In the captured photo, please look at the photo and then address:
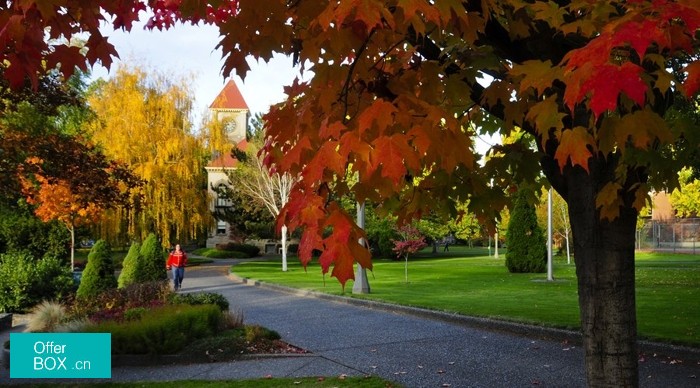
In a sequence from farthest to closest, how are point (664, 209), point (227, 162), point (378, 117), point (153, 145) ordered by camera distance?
point (227, 162) < point (664, 209) < point (153, 145) < point (378, 117)

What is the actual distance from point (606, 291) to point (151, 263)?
1573 centimetres

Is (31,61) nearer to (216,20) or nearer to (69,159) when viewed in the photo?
(216,20)

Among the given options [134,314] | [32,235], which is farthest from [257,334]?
[32,235]

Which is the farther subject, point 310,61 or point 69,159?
point 69,159

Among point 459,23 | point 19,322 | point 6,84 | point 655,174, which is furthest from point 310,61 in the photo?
point 19,322

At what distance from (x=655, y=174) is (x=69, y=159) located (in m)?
8.69

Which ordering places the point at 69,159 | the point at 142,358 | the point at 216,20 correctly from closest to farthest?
the point at 216,20 < the point at 142,358 < the point at 69,159

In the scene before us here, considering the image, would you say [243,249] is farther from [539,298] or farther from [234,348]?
[234,348]

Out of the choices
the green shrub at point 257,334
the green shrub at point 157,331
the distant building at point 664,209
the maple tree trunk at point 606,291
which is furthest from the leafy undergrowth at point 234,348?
the distant building at point 664,209

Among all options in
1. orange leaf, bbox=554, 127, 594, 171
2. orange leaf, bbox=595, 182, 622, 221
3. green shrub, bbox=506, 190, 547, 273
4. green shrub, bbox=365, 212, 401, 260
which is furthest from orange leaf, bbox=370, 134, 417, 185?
green shrub, bbox=365, 212, 401, 260

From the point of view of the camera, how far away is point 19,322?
12031mm

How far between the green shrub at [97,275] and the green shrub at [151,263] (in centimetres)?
228

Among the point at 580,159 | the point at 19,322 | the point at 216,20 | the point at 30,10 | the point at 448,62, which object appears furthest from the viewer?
the point at 19,322

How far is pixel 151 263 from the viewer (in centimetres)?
1716
